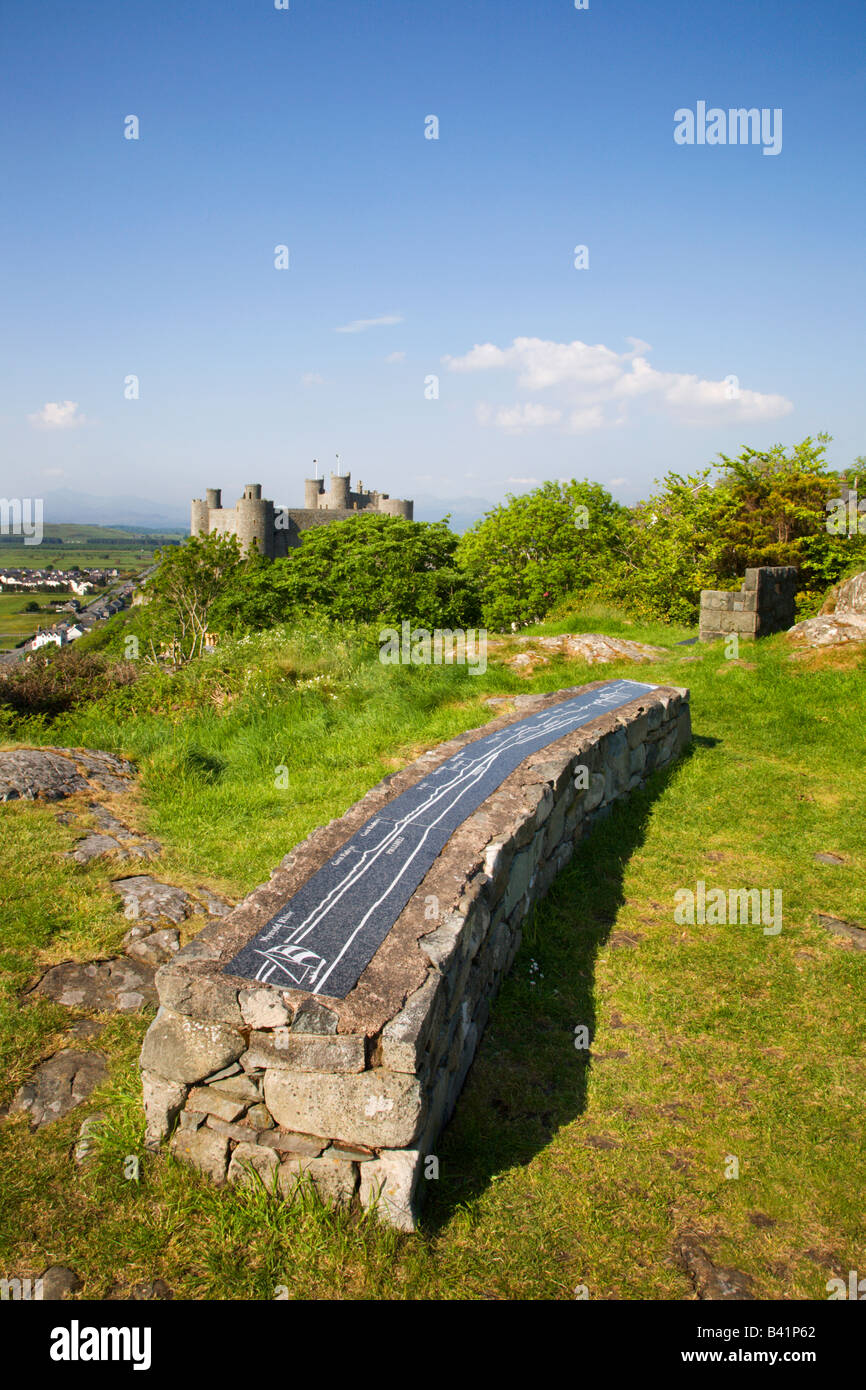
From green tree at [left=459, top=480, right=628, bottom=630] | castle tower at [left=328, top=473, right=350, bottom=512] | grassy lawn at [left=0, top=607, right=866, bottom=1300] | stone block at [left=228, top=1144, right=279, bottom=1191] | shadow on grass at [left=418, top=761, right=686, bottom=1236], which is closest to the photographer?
grassy lawn at [left=0, top=607, right=866, bottom=1300]

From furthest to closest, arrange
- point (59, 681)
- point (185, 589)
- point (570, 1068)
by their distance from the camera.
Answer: point (185, 589), point (59, 681), point (570, 1068)

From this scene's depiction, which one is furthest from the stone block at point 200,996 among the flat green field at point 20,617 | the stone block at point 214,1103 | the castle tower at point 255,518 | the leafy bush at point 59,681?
the castle tower at point 255,518

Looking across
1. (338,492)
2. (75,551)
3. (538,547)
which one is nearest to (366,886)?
(538,547)

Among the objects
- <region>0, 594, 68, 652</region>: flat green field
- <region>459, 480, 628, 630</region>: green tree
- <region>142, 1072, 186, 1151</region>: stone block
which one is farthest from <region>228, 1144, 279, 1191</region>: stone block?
<region>0, 594, 68, 652</region>: flat green field

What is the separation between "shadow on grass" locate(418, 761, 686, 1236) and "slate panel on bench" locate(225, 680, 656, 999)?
2.88 feet

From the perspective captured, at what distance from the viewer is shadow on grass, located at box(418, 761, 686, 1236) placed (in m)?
3.35

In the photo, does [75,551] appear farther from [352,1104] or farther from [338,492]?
[352,1104]

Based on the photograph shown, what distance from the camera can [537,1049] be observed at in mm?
4062

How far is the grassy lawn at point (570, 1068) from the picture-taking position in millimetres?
2867

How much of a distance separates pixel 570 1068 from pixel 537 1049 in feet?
0.63

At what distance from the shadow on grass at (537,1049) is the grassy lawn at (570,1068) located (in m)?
0.01


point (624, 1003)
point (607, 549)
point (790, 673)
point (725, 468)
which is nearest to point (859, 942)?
point (624, 1003)

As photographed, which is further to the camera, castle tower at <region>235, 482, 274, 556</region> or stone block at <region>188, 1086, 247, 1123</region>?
castle tower at <region>235, 482, 274, 556</region>

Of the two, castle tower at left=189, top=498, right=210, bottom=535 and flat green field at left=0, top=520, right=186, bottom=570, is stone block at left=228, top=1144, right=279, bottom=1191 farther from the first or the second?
flat green field at left=0, top=520, right=186, bottom=570
